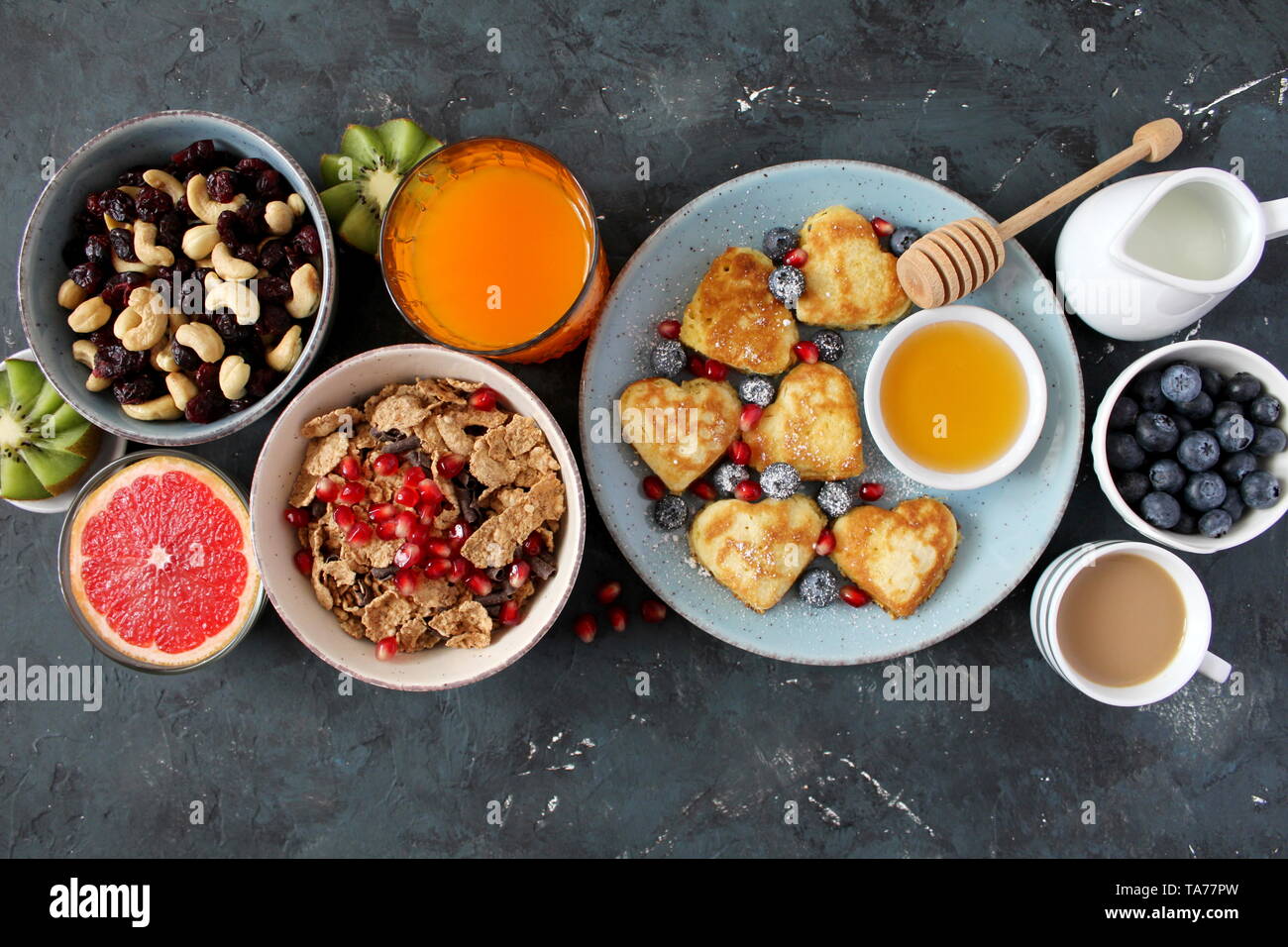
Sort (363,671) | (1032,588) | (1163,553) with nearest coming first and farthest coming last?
(363,671) < (1163,553) < (1032,588)

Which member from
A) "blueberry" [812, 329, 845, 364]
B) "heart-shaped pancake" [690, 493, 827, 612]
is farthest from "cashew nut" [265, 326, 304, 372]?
"blueberry" [812, 329, 845, 364]

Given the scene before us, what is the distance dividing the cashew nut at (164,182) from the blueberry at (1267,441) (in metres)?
3.18

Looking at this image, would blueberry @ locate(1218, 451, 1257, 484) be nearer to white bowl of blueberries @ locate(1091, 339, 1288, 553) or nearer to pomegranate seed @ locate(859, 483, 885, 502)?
white bowl of blueberries @ locate(1091, 339, 1288, 553)

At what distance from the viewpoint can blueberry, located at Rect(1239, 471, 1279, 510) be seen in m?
2.50

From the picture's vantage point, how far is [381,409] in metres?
2.41

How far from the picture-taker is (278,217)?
2.46 metres

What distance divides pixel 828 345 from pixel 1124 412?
2.96 ft

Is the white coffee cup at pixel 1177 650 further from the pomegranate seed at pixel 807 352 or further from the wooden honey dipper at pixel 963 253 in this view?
the pomegranate seed at pixel 807 352

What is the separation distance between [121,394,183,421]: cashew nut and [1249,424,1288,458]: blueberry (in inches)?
121

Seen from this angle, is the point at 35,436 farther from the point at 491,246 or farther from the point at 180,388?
the point at 491,246

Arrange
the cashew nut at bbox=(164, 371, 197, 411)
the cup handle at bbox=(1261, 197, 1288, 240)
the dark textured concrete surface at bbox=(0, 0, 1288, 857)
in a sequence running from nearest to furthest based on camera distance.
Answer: the cashew nut at bbox=(164, 371, 197, 411) < the cup handle at bbox=(1261, 197, 1288, 240) < the dark textured concrete surface at bbox=(0, 0, 1288, 857)

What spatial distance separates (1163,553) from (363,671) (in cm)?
229
